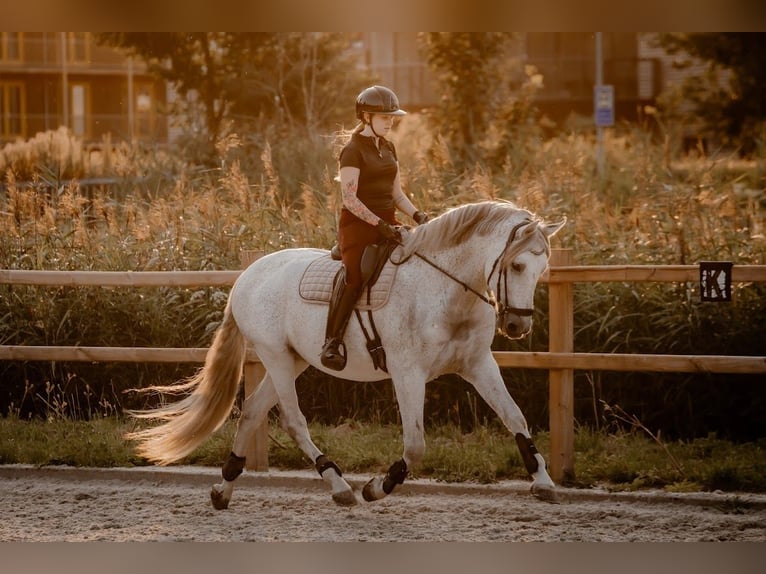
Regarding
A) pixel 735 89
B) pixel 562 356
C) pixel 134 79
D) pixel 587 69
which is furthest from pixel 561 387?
pixel 134 79

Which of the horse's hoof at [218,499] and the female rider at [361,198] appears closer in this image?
the female rider at [361,198]

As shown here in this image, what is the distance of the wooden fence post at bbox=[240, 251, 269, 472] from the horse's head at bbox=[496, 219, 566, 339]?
80.6 inches

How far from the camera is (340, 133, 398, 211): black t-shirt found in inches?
222

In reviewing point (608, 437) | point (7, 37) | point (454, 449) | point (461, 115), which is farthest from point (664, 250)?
point (7, 37)

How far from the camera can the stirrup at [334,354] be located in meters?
5.70

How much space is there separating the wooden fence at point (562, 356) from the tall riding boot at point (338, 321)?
3.82 ft

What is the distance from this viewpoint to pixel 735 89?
14703mm

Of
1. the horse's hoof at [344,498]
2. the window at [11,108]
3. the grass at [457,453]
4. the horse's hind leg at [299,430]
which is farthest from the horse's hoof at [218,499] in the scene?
the window at [11,108]

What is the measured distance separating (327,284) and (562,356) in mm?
1387

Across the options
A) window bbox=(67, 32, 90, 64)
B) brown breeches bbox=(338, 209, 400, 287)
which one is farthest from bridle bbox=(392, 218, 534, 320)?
window bbox=(67, 32, 90, 64)

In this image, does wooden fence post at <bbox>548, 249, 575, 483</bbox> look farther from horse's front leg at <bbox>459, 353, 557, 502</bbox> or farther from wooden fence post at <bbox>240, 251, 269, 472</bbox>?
wooden fence post at <bbox>240, 251, 269, 472</bbox>

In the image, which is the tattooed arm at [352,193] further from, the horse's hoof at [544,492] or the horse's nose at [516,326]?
the horse's hoof at [544,492]

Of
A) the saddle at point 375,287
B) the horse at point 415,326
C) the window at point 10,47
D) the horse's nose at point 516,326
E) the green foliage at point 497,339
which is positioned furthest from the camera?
the window at point 10,47

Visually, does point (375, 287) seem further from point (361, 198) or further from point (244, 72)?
point (244, 72)
